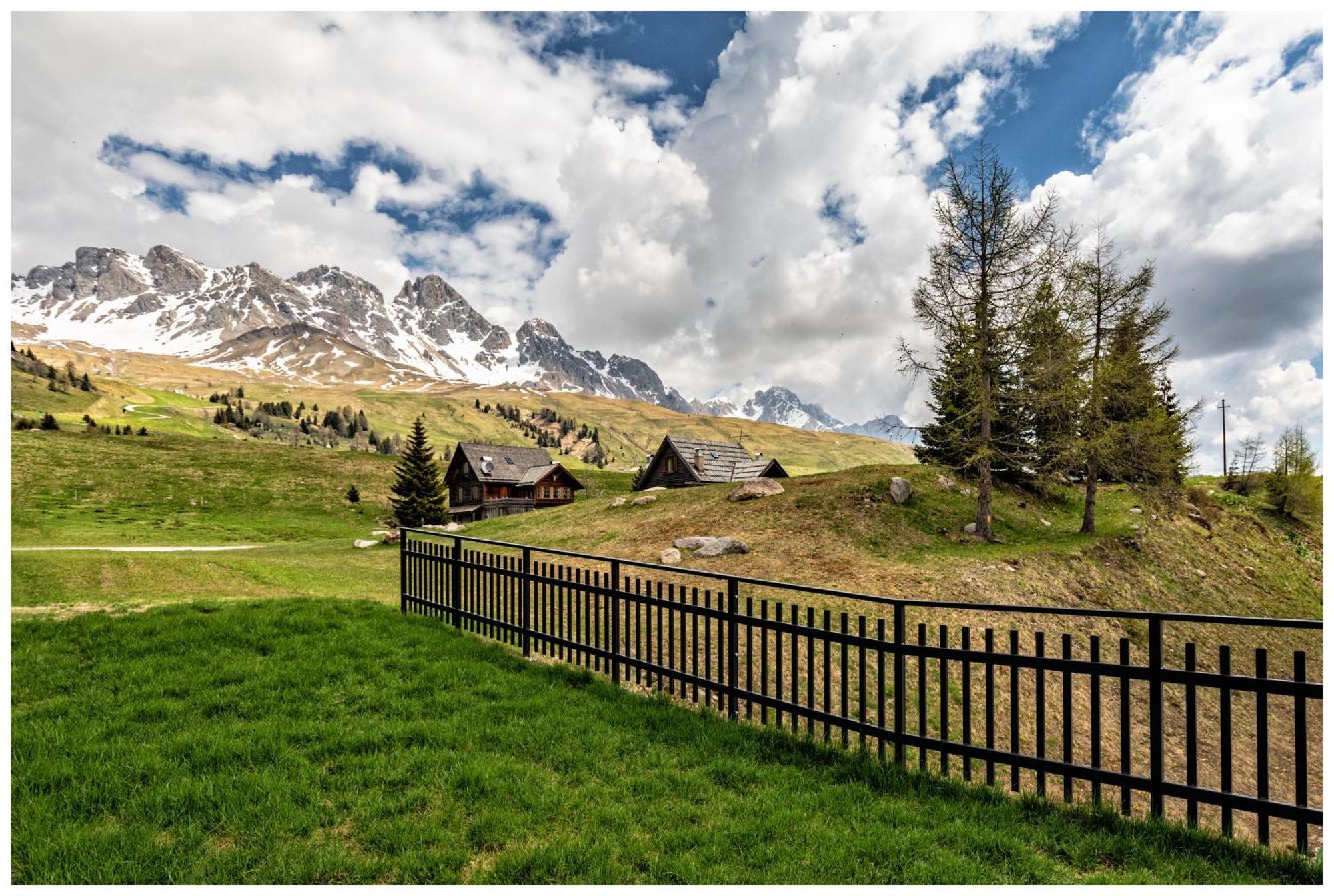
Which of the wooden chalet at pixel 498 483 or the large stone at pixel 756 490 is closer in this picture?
the large stone at pixel 756 490

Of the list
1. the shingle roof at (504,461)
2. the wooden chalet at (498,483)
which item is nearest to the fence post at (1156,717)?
the wooden chalet at (498,483)

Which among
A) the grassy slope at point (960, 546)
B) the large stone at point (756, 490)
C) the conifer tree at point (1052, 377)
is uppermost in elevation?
the conifer tree at point (1052, 377)

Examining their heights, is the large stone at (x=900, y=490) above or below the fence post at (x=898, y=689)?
above

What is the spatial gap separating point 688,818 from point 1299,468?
152 feet

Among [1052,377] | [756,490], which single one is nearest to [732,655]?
[756,490]

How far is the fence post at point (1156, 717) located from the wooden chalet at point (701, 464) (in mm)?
36835

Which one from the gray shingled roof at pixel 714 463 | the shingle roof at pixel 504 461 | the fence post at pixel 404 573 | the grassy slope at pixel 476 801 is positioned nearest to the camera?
the grassy slope at pixel 476 801

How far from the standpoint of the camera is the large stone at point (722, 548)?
→ 17.8 m

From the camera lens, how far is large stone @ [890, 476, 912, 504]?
22031mm

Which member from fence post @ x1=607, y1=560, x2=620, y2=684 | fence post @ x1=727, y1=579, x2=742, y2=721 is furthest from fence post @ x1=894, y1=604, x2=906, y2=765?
fence post @ x1=607, y1=560, x2=620, y2=684

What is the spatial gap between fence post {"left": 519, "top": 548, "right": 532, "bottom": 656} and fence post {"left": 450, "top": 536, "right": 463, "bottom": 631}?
1.15 meters

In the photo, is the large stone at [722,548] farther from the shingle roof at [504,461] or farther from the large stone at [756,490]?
the shingle roof at [504,461]

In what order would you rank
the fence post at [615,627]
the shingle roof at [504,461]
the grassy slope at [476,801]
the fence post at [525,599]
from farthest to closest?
the shingle roof at [504,461] < the fence post at [525,599] < the fence post at [615,627] < the grassy slope at [476,801]

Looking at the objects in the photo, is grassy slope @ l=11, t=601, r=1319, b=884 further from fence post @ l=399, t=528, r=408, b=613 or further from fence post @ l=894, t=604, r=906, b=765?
fence post @ l=399, t=528, r=408, b=613
